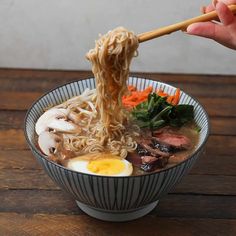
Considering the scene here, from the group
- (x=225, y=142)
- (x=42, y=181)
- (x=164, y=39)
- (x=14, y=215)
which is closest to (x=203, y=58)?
(x=164, y=39)

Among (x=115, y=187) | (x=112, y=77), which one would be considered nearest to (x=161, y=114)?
(x=112, y=77)

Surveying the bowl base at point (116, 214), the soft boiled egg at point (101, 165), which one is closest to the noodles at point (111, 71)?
the soft boiled egg at point (101, 165)

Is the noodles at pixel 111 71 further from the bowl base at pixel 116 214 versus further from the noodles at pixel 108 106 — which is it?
the bowl base at pixel 116 214

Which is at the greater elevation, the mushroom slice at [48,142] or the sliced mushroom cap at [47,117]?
the sliced mushroom cap at [47,117]

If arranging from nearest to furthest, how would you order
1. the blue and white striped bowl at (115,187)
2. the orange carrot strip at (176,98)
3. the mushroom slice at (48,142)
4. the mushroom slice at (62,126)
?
1. the blue and white striped bowl at (115,187)
2. the mushroom slice at (48,142)
3. the mushroom slice at (62,126)
4. the orange carrot strip at (176,98)

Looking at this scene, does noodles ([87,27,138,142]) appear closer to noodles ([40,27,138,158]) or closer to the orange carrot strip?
noodles ([40,27,138,158])

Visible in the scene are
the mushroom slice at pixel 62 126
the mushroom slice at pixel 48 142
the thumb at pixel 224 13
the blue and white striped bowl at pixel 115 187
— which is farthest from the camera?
the mushroom slice at pixel 62 126

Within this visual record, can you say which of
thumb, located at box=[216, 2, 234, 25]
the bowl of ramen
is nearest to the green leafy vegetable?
the bowl of ramen

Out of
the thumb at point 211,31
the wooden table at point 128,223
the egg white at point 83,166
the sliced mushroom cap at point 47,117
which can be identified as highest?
the thumb at point 211,31
